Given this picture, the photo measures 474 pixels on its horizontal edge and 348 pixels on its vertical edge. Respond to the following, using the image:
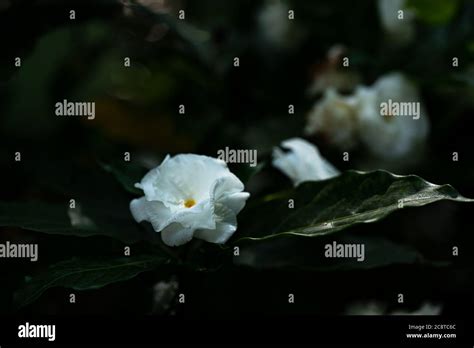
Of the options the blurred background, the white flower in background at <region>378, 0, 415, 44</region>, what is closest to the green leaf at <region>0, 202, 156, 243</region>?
the blurred background

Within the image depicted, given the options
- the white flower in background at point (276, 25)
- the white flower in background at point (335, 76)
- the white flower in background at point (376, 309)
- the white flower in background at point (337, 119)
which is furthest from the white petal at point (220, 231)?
the white flower in background at point (276, 25)

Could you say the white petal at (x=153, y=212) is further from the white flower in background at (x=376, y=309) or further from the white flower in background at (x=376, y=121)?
the white flower in background at (x=376, y=121)

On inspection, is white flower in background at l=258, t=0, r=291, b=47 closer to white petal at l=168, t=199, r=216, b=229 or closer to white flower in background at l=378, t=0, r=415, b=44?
white flower in background at l=378, t=0, r=415, b=44

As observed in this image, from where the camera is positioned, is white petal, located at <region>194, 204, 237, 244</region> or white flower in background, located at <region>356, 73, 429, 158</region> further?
white flower in background, located at <region>356, 73, 429, 158</region>

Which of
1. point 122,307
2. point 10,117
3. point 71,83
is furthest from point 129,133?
point 122,307

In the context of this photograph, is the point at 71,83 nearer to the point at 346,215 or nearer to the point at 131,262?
the point at 131,262

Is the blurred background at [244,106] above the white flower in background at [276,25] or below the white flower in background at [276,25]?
below

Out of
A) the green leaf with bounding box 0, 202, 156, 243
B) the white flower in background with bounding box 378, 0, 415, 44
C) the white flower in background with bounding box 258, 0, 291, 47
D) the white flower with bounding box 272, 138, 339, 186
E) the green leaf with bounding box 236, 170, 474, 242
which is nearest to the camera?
the green leaf with bounding box 236, 170, 474, 242
